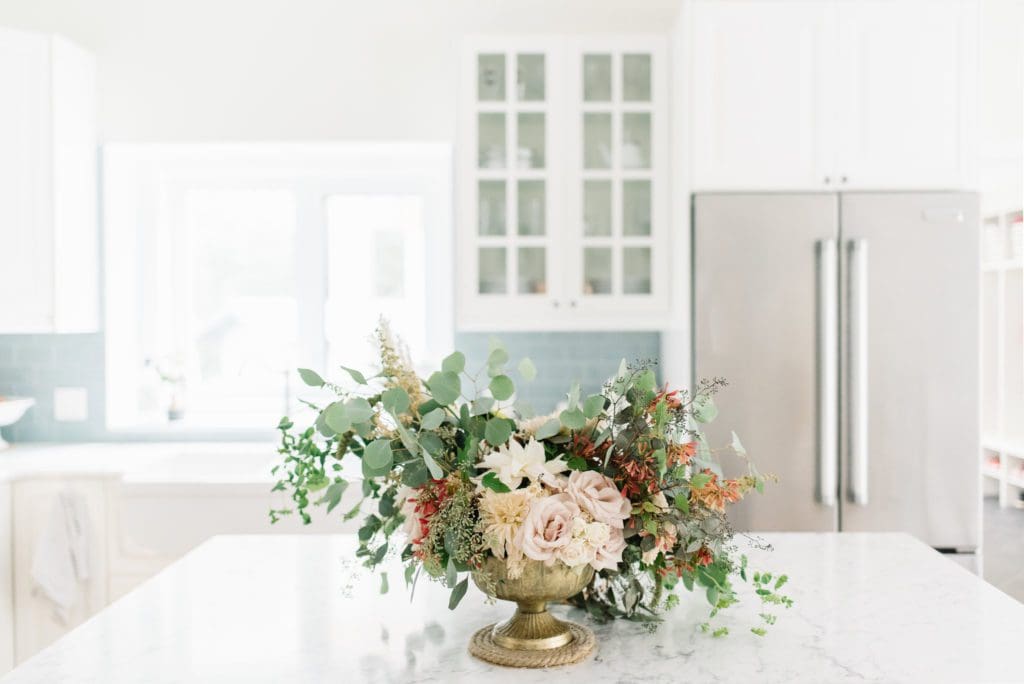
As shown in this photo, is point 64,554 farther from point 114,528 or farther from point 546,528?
point 546,528

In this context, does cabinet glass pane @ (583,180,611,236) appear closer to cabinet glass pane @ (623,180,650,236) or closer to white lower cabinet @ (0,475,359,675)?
cabinet glass pane @ (623,180,650,236)

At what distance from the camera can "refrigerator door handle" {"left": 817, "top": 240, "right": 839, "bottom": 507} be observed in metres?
2.56

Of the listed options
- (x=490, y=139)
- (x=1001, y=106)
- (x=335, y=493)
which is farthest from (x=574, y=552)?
(x=1001, y=106)

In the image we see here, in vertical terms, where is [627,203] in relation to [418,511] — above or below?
above

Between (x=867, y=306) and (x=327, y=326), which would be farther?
(x=327, y=326)

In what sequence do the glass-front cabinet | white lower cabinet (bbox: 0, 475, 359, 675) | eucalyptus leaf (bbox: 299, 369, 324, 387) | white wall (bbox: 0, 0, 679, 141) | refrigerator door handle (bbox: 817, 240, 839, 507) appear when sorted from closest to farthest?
eucalyptus leaf (bbox: 299, 369, 324, 387) < refrigerator door handle (bbox: 817, 240, 839, 507) < white lower cabinet (bbox: 0, 475, 359, 675) < the glass-front cabinet < white wall (bbox: 0, 0, 679, 141)

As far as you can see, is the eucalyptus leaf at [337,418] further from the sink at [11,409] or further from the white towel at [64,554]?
the sink at [11,409]

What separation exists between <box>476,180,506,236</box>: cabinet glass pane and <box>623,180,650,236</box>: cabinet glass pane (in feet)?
1.36

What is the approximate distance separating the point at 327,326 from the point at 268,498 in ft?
3.16

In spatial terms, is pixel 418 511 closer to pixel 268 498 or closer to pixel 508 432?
pixel 508 432

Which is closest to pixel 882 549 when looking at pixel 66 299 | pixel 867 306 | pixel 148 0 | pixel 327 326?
pixel 867 306

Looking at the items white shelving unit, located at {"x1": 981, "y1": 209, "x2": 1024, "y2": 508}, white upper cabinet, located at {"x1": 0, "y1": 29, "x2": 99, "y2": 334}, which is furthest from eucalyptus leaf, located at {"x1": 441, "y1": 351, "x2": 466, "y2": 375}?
white upper cabinet, located at {"x1": 0, "y1": 29, "x2": 99, "y2": 334}

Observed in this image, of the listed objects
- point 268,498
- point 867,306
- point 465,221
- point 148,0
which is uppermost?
point 148,0

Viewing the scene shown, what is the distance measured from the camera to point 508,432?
114cm
